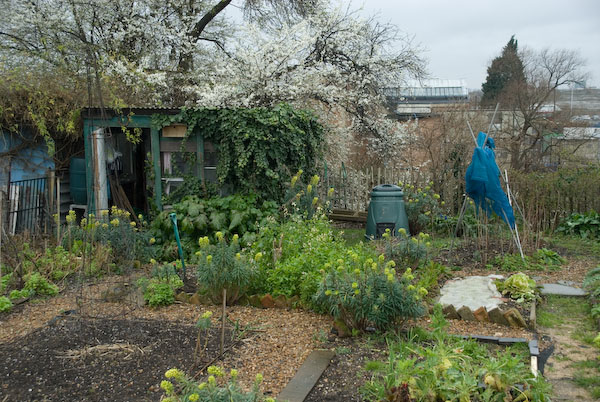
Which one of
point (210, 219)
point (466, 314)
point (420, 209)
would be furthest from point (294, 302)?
point (420, 209)

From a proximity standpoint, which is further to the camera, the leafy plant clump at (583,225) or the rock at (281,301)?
the leafy plant clump at (583,225)

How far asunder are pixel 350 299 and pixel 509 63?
27.9 metres

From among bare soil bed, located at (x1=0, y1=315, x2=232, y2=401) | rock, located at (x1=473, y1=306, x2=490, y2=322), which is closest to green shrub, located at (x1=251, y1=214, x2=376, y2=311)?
bare soil bed, located at (x1=0, y1=315, x2=232, y2=401)

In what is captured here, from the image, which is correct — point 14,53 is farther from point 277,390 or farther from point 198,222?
point 277,390

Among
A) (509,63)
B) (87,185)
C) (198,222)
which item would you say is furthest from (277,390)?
(509,63)

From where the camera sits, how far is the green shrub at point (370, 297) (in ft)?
14.7

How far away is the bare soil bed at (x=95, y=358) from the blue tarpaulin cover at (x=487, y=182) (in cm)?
472

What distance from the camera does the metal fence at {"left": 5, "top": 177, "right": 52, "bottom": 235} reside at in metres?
8.91

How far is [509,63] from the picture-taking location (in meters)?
28.8

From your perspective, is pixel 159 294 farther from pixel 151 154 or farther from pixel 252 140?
pixel 151 154

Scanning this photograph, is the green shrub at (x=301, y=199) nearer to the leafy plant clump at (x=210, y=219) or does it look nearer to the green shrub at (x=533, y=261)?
the leafy plant clump at (x=210, y=219)

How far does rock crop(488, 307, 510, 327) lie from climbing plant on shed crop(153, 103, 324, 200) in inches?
165

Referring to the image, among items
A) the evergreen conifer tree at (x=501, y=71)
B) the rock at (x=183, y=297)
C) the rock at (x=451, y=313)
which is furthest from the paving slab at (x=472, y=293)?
the evergreen conifer tree at (x=501, y=71)

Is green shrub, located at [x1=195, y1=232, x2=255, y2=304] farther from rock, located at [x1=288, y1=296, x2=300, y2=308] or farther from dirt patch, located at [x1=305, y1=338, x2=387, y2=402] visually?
dirt patch, located at [x1=305, y1=338, x2=387, y2=402]
